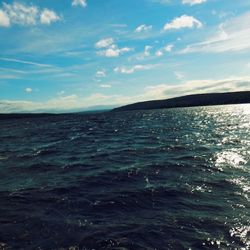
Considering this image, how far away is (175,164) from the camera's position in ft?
86.5

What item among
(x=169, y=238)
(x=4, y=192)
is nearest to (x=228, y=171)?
(x=169, y=238)

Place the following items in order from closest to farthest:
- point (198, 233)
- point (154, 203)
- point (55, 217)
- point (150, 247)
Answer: point (150, 247), point (198, 233), point (55, 217), point (154, 203)

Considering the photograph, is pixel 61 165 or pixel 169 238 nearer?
pixel 169 238

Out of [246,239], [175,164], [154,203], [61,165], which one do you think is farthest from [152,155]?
[246,239]

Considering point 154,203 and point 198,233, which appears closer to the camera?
point 198,233

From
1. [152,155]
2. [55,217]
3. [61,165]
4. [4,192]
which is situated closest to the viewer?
[55,217]

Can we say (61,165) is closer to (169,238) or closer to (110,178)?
(110,178)

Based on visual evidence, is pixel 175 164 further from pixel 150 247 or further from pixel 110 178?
pixel 150 247

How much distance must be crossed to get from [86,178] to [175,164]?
7.79m

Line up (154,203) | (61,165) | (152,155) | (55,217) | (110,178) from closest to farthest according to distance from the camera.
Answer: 1. (55,217)
2. (154,203)
3. (110,178)
4. (61,165)
5. (152,155)

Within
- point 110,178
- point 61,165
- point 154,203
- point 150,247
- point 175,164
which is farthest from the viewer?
point 61,165

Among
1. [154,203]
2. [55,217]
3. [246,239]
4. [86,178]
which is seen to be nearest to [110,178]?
[86,178]

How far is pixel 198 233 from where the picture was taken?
43.2 ft

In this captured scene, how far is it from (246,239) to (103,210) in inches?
274
